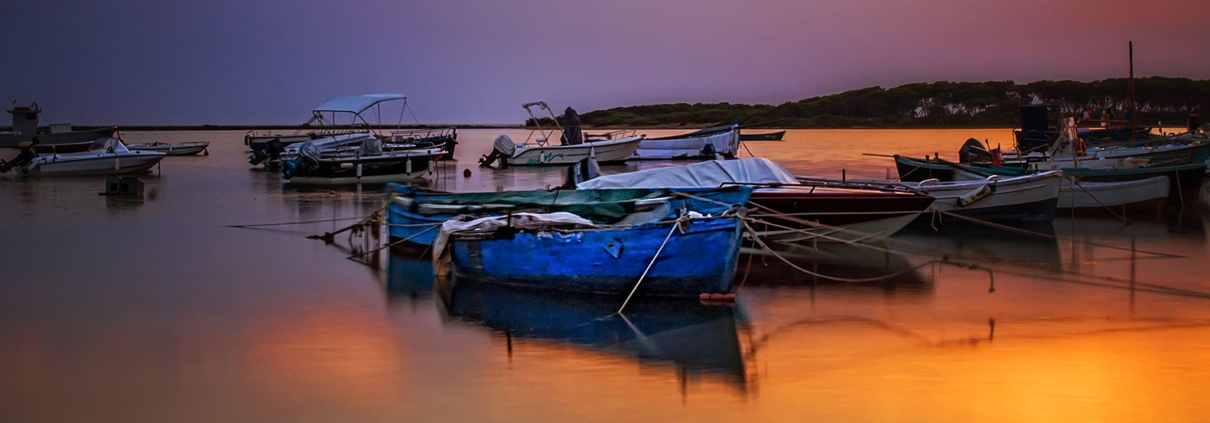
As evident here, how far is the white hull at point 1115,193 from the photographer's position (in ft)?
50.8

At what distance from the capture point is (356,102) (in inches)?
1116

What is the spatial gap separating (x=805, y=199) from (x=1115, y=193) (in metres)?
7.08

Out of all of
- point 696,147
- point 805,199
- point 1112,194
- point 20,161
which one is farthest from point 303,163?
point 1112,194

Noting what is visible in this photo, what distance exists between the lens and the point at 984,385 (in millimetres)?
6324

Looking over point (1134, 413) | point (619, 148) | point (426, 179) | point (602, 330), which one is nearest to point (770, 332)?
point (602, 330)

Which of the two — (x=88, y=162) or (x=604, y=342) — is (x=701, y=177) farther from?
(x=88, y=162)

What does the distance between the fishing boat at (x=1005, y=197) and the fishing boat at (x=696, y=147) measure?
78.1 feet

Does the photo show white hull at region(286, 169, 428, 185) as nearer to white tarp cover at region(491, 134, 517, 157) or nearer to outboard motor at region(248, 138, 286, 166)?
white tarp cover at region(491, 134, 517, 157)

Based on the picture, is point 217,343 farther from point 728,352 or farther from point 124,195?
point 124,195

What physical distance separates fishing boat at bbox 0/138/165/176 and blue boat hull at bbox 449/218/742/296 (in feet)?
75.4

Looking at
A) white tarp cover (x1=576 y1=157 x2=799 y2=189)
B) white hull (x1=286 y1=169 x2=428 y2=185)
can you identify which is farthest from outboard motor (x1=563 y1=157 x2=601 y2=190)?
white hull (x1=286 y1=169 x2=428 y2=185)

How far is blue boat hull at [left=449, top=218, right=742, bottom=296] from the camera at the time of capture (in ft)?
26.9

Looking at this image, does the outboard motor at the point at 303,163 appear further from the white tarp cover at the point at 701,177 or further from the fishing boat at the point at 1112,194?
the fishing boat at the point at 1112,194

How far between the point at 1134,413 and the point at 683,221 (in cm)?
370
